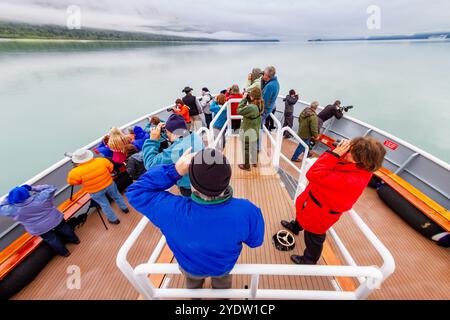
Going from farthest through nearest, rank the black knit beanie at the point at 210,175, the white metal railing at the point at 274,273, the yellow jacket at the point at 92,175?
the yellow jacket at the point at 92,175 < the white metal railing at the point at 274,273 < the black knit beanie at the point at 210,175

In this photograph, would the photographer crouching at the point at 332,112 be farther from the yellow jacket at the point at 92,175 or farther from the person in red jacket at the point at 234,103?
the yellow jacket at the point at 92,175

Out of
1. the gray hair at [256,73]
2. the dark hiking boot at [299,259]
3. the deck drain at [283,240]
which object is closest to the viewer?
the dark hiking boot at [299,259]

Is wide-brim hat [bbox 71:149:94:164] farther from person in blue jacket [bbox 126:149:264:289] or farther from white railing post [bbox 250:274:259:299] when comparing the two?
white railing post [bbox 250:274:259:299]

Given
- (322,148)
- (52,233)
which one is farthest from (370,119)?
(52,233)

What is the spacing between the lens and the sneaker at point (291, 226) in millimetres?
2560

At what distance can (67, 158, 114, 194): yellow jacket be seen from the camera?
283cm

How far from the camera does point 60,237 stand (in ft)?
10.4

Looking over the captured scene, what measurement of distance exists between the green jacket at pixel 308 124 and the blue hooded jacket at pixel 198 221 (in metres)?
4.30

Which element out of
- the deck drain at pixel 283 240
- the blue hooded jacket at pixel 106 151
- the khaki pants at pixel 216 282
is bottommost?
the deck drain at pixel 283 240

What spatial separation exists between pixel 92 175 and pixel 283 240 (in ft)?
9.05

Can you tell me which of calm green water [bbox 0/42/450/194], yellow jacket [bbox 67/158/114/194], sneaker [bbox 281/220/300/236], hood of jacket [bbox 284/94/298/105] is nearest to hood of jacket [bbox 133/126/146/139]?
yellow jacket [bbox 67/158/114/194]

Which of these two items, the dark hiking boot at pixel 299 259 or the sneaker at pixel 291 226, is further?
the sneaker at pixel 291 226

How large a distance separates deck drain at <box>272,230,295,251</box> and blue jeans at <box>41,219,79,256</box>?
3074 mm

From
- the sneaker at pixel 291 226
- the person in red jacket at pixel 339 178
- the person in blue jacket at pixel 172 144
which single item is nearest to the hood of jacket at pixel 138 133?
the person in blue jacket at pixel 172 144
